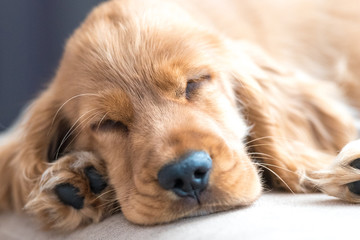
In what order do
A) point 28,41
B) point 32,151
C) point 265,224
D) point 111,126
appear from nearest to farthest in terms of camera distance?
point 265,224 → point 111,126 → point 32,151 → point 28,41

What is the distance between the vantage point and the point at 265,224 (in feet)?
4.01

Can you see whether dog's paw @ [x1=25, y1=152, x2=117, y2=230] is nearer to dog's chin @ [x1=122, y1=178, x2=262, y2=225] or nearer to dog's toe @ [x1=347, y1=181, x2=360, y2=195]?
dog's chin @ [x1=122, y1=178, x2=262, y2=225]

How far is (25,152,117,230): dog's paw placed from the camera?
1.62 meters

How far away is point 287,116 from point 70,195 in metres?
0.84

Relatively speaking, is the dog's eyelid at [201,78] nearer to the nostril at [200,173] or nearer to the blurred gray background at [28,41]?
the nostril at [200,173]

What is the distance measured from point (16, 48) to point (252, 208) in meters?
2.87

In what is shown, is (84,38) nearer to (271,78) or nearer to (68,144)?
(68,144)

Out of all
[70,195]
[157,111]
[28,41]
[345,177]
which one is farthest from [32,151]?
[28,41]

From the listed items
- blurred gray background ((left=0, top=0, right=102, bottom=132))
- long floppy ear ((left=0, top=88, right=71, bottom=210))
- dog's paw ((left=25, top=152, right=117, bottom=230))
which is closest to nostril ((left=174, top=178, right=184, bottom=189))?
dog's paw ((left=25, top=152, right=117, bottom=230))

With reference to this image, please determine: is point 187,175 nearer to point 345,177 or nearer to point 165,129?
point 165,129

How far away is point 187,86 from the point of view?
168cm

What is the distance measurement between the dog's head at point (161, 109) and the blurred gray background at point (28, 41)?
1.86 meters

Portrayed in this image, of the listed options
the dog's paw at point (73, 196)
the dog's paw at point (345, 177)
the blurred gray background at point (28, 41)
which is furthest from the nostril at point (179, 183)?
the blurred gray background at point (28, 41)

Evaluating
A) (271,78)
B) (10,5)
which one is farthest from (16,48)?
(271,78)
